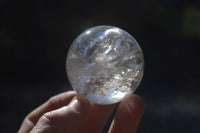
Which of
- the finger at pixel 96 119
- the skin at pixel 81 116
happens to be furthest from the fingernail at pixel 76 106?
the finger at pixel 96 119

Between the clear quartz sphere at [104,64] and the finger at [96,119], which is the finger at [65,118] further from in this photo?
the finger at [96,119]

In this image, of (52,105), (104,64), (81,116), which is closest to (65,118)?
(81,116)

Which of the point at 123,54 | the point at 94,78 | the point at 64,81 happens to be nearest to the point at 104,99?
the point at 94,78

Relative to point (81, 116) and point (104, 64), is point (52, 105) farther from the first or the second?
point (104, 64)

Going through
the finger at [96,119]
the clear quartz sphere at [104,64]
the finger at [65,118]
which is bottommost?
the finger at [96,119]

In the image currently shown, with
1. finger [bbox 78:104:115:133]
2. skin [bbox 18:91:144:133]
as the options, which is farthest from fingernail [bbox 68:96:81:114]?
finger [bbox 78:104:115:133]

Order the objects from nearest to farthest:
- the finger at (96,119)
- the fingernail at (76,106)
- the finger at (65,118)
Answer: the finger at (65,118) < the fingernail at (76,106) < the finger at (96,119)

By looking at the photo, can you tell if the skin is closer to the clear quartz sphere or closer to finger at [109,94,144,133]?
finger at [109,94,144,133]
